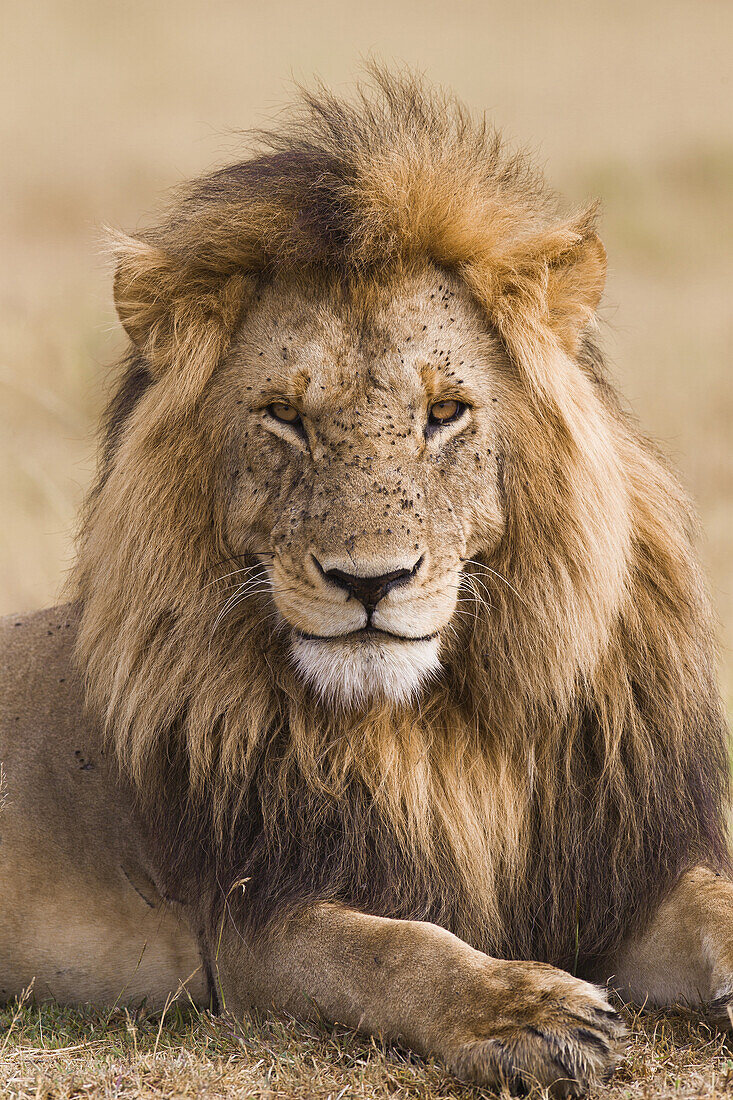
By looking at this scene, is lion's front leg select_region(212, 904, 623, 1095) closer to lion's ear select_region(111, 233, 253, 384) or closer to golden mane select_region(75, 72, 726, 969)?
Answer: golden mane select_region(75, 72, 726, 969)

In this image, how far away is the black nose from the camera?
268 centimetres

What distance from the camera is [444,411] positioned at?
2971 mm

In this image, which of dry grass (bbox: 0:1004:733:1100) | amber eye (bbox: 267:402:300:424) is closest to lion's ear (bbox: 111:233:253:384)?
amber eye (bbox: 267:402:300:424)

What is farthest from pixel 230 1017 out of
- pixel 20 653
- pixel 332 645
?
pixel 20 653

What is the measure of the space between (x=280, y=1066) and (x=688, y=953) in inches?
36.4

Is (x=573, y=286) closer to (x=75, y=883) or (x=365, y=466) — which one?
(x=365, y=466)

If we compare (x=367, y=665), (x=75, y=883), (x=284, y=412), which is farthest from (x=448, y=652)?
(x=75, y=883)

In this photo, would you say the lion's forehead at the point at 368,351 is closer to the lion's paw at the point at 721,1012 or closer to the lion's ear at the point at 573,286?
the lion's ear at the point at 573,286

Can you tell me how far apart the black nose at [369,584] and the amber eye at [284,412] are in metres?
0.43

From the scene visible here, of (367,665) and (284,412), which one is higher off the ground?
(284,412)

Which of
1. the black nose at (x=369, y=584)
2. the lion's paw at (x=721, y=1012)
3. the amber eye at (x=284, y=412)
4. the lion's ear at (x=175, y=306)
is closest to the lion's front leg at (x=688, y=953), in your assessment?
the lion's paw at (x=721, y=1012)

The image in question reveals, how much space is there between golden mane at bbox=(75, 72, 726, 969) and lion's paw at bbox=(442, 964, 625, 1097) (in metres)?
0.55

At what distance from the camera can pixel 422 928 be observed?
9.18ft

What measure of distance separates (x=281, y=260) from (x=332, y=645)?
34.7 inches
